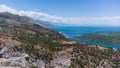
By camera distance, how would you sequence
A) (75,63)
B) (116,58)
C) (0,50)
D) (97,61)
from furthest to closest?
(116,58), (97,61), (75,63), (0,50)

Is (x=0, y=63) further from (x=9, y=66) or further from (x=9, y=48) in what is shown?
(x=9, y=48)

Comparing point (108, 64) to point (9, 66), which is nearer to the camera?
point (9, 66)

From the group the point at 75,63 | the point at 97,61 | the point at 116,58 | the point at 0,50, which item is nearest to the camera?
the point at 0,50

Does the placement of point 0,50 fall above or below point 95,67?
above

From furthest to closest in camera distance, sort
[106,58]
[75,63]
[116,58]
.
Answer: [116,58], [106,58], [75,63]

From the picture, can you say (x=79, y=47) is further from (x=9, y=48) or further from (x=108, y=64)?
(x=9, y=48)

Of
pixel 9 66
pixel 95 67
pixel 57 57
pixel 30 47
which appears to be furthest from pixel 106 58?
pixel 9 66

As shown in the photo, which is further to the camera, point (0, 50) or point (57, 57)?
point (57, 57)

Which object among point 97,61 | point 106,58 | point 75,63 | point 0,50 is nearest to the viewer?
point 0,50

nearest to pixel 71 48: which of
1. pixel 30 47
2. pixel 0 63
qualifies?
pixel 30 47
